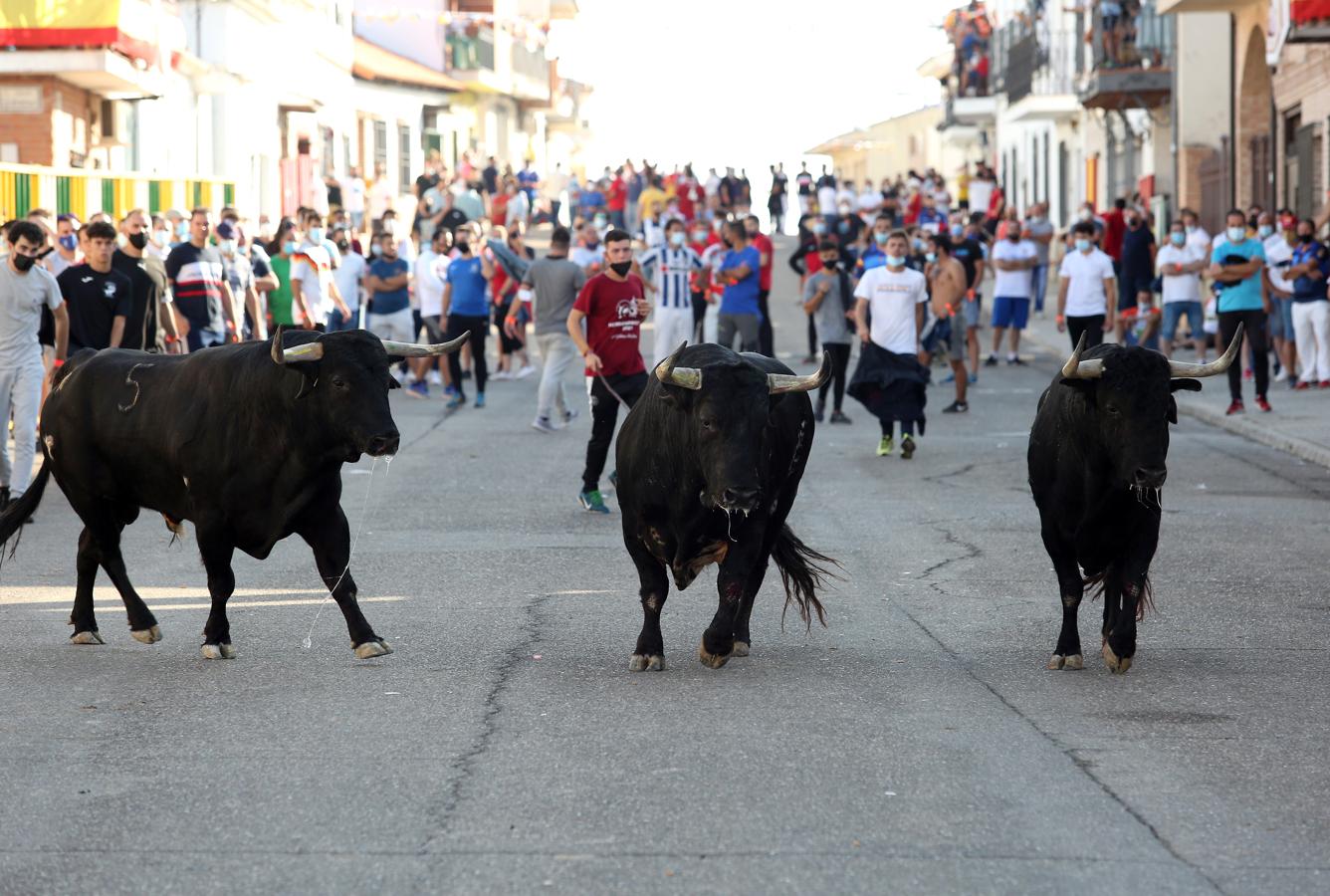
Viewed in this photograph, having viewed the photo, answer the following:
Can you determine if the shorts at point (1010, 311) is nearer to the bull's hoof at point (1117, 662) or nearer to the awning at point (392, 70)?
the bull's hoof at point (1117, 662)

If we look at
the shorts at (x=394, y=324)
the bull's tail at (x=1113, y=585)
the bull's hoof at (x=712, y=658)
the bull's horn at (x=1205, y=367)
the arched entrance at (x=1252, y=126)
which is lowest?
the bull's hoof at (x=712, y=658)

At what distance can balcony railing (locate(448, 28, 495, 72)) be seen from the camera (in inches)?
2643

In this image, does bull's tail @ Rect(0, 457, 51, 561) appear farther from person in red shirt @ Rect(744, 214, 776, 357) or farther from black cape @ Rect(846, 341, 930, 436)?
person in red shirt @ Rect(744, 214, 776, 357)

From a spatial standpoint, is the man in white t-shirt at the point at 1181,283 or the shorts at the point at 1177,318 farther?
the shorts at the point at 1177,318

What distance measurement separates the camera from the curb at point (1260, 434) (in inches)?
653

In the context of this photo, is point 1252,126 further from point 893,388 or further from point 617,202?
point 617,202

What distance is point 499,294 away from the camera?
24219 mm

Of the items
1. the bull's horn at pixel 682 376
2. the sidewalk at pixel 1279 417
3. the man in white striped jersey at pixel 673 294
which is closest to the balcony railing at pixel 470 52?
the sidewalk at pixel 1279 417

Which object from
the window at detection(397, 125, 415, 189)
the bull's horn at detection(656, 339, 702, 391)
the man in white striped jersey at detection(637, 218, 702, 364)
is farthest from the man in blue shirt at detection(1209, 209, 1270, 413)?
the window at detection(397, 125, 415, 189)

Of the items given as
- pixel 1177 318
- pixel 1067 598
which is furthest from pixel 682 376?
pixel 1177 318

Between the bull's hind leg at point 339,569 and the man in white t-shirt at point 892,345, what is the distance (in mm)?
8527

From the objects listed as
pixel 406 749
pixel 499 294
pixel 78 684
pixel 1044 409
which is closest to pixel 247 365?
pixel 78 684

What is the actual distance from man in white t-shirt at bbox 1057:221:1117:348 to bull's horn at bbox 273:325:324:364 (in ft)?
45.8

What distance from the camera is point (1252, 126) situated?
32.9 meters
